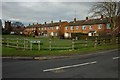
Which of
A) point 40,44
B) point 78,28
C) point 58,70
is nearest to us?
point 58,70

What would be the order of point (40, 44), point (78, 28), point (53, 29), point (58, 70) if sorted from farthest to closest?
point (53, 29), point (78, 28), point (40, 44), point (58, 70)

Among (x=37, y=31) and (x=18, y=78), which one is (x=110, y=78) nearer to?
(x=18, y=78)

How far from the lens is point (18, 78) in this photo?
25.3 ft

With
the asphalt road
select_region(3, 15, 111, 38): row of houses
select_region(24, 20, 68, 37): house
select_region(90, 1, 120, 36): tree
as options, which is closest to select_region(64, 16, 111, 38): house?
select_region(3, 15, 111, 38): row of houses

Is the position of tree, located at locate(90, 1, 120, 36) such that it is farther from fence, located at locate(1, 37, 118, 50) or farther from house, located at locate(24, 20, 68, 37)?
house, located at locate(24, 20, 68, 37)

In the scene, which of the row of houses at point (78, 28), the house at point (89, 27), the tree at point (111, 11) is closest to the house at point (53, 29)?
the row of houses at point (78, 28)

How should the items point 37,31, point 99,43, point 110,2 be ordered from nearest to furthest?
point 99,43 → point 110,2 → point 37,31

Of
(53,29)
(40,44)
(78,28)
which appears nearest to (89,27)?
(78,28)

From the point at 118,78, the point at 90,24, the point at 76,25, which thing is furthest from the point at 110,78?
the point at 76,25

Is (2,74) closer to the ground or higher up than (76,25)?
closer to the ground

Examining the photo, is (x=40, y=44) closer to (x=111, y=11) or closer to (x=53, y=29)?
(x=111, y=11)

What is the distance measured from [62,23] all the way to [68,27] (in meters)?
5.03

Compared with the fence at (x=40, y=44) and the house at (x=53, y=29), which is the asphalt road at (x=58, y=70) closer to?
the fence at (x=40, y=44)

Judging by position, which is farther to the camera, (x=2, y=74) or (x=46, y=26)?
(x=46, y=26)
